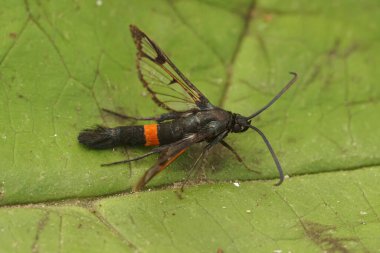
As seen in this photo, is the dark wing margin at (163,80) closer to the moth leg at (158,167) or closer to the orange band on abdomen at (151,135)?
the orange band on abdomen at (151,135)

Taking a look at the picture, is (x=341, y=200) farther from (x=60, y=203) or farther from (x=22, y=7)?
(x=22, y=7)

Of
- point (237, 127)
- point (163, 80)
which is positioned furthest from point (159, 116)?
point (237, 127)

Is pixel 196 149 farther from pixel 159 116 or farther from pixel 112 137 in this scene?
pixel 112 137

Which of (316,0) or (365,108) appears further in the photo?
(316,0)

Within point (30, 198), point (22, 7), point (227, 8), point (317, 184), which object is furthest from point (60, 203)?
point (227, 8)

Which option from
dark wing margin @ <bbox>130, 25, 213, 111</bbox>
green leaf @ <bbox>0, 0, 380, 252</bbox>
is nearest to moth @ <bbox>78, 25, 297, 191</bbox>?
dark wing margin @ <bbox>130, 25, 213, 111</bbox>

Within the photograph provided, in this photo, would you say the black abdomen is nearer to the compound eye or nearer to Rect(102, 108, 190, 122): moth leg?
Rect(102, 108, 190, 122): moth leg
